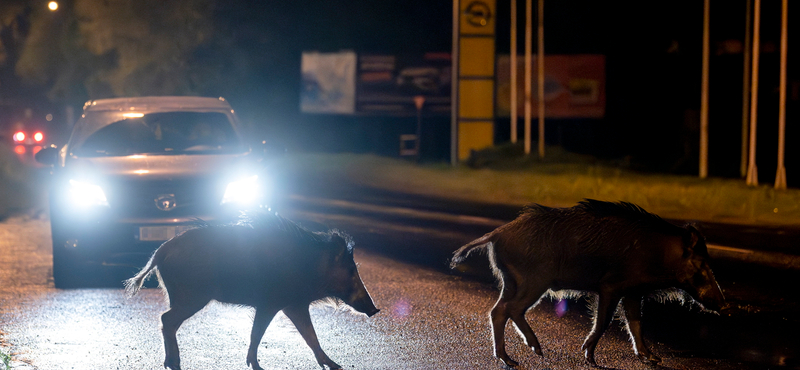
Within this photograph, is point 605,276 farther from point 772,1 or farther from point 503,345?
point 772,1

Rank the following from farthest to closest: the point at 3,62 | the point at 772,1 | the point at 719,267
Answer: the point at 3,62
the point at 772,1
the point at 719,267

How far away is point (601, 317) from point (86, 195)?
4.99 metres

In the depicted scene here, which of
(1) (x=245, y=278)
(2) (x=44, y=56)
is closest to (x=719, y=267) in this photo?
(1) (x=245, y=278)

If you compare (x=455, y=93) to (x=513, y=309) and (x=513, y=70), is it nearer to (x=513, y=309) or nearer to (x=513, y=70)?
(x=513, y=70)

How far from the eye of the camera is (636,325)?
586 centimetres

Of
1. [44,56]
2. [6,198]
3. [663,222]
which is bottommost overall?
[6,198]

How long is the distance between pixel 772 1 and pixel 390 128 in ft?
42.4

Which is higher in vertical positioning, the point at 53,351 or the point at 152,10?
the point at 152,10

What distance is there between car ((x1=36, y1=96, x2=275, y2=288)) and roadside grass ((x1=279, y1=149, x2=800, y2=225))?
Result: 721 cm

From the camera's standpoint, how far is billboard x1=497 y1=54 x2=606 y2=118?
2689 centimetres

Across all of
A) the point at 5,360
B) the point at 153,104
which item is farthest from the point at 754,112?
the point at 5,360

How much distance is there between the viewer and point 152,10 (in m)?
31.8

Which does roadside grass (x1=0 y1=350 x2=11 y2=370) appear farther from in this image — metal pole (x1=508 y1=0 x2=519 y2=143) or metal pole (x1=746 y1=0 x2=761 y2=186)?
metal pole (x1=508 y1=0 x2=519 y2=143)

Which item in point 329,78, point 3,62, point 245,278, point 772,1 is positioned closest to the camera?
point 245,278
